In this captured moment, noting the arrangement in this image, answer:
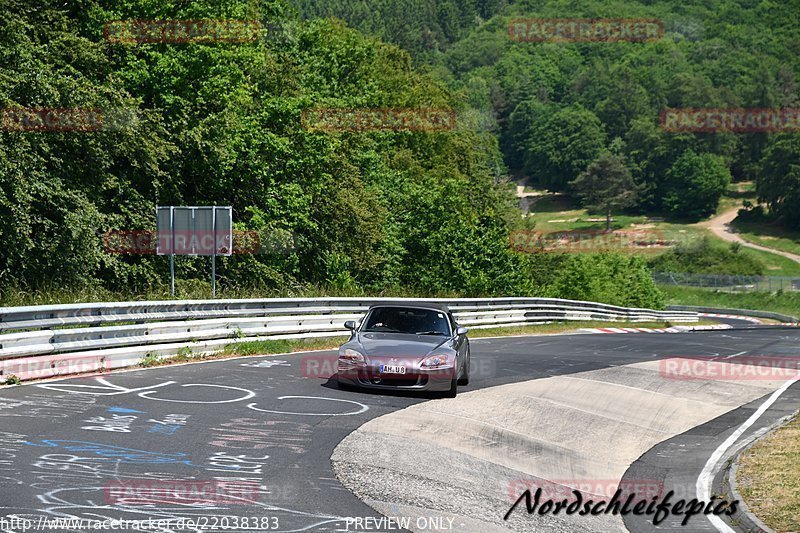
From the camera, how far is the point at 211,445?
1044 centimetres

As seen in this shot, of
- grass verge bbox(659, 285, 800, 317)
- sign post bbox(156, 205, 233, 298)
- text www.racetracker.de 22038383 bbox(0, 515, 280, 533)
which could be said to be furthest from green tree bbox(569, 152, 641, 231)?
text www.racetracker.de 22038383 bbox(0, 515, 280, 533)

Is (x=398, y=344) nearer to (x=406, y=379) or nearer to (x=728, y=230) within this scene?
(x=406, y=379)

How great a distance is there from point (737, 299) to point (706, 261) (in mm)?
32636

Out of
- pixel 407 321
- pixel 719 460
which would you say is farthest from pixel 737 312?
pixel 719 460

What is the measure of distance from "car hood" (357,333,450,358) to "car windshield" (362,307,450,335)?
30 cm

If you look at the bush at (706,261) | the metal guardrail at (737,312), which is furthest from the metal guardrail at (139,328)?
the bush at (706,261)

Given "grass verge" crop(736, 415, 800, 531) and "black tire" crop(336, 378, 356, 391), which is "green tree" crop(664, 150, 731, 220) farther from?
"black tire" crop(336, 378, 356, 391)

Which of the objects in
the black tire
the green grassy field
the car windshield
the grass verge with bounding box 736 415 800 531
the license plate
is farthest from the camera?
the green grassy field

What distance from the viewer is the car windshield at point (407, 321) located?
1600cm

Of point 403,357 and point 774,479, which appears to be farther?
point 403,357

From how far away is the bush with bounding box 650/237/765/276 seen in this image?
134250 millimetres

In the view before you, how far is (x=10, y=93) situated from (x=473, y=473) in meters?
20.8

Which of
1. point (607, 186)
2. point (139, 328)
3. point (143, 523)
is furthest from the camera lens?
point (607, 186)

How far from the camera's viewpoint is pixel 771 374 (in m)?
23.2
